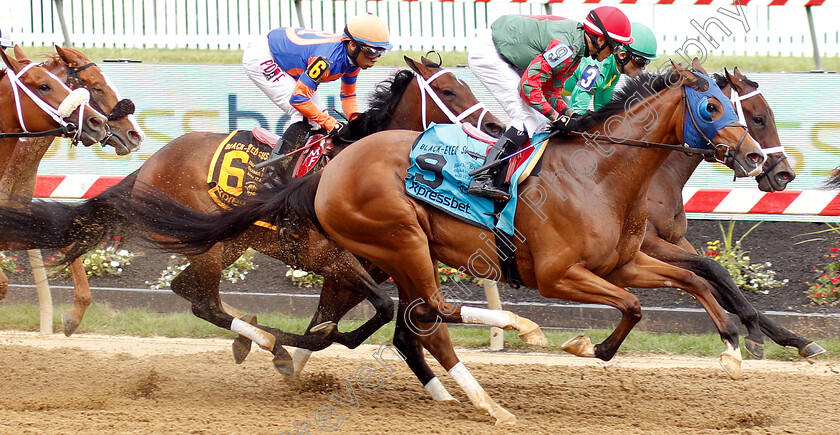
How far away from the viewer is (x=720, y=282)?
15.8 feet

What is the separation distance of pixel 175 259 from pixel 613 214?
4332 millimetres

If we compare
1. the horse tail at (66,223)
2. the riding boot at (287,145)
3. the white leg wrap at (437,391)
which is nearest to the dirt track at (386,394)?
the white leg wrap at (437,391)

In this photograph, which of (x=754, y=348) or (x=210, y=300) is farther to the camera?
(x=210, y=300)

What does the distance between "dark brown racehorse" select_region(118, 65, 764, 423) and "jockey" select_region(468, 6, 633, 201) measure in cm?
17

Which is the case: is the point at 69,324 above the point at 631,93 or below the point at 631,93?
below

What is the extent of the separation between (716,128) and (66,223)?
3.37m

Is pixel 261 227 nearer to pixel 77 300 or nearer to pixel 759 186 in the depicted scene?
pixel 77 300

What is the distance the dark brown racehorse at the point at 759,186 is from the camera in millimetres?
4281

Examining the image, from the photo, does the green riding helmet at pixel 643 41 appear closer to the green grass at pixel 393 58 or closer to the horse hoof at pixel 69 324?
the green grass at pixel 393 58

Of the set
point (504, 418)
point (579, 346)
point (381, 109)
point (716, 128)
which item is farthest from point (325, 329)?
point (716, 128)

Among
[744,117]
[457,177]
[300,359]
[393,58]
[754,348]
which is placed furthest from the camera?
[393,58]

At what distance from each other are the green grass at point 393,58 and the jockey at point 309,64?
343cm

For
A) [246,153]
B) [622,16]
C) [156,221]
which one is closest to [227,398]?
[156,221]

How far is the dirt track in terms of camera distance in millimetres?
3994
